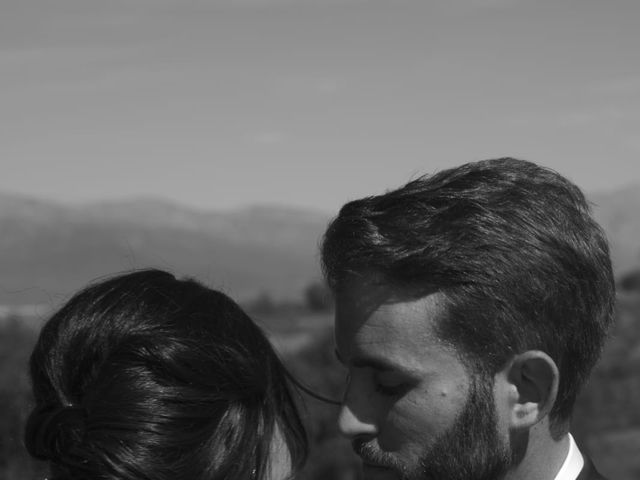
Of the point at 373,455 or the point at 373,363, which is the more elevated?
the point at 373,363

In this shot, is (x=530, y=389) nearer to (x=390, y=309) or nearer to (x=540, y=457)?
(x=540, y=457)

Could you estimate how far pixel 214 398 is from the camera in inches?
127

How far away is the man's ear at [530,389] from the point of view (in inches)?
121

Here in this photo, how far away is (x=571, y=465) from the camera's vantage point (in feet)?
10.6

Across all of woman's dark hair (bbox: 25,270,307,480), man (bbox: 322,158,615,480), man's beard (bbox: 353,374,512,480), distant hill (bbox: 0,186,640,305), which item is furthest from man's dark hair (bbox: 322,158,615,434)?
distant hill (bbox: 0,186,640,305)


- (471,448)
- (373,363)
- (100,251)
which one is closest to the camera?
(471,448)

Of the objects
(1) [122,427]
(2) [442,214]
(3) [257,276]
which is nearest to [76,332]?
(1) [122,427]

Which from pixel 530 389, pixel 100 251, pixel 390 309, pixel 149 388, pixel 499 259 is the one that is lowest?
pixel 100 251

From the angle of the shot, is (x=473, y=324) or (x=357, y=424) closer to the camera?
(x=473, y=324)

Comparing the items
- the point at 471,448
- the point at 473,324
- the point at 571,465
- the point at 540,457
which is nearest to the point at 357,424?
the point at 471,448

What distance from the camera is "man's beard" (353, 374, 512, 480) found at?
3057 millimetres

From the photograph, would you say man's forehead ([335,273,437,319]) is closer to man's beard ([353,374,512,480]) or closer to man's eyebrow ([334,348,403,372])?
man's eyebrow ([334,348,403,372])

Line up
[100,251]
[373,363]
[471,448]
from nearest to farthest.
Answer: [471,448] → [373,363] → [100,251]

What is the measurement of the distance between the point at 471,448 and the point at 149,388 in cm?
100
